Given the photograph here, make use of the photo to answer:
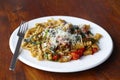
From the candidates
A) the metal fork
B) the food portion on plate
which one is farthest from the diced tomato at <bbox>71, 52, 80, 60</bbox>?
the metal fork

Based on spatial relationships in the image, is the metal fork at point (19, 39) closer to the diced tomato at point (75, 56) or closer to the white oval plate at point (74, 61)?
the white oval plate at point (74, 61)

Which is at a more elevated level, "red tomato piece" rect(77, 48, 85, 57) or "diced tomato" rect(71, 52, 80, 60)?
"red tomato piece" rect(77, 48, 85, 57)

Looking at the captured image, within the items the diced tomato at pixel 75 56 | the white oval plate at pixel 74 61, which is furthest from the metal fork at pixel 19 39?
the diced tomato at pixel 75 56

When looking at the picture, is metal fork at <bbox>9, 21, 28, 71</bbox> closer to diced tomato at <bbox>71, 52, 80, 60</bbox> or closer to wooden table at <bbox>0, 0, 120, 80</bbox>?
wooden table at <bbox>0, 0, 120, 80</bbox>

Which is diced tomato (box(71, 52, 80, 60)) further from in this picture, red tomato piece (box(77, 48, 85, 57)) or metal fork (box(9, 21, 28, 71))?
metal fork (box(9, 21, 28, 71))

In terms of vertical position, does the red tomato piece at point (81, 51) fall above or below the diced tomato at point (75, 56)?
above

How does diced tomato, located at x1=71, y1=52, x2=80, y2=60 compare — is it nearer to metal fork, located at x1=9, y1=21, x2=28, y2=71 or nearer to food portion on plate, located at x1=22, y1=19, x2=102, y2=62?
food portion on plate, located at x1=22, y1=19, x2=102, y2=62
